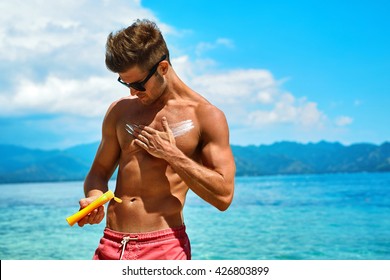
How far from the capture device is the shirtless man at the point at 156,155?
2.62 metres

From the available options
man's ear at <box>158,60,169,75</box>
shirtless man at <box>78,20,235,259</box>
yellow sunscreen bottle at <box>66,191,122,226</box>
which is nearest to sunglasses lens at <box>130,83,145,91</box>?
shirtless man at <box>78,20,235,259</box>

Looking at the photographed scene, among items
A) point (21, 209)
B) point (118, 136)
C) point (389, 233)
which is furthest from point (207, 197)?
point (21, 209)

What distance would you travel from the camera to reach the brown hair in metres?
2.61

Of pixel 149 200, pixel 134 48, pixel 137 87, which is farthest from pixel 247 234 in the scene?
pixel 134 48

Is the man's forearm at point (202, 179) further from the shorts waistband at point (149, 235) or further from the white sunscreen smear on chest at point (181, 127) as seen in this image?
the shorts waistband at point (149, 235)

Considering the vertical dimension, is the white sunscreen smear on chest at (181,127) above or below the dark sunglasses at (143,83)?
below

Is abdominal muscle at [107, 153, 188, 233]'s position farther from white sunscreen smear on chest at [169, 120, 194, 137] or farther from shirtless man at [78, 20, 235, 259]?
white sunscreen smear on chest at [169, 120, 194, 137]

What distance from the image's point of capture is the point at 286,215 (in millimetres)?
26859

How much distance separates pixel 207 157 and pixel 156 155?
0.78 feet

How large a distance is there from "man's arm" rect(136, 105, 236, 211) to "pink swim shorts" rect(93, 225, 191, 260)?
0.86 feet

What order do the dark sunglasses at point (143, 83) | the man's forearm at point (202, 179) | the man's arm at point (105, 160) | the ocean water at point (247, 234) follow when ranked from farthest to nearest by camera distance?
the ocean water at point (247, 234)
the man's arm at point (105, 160)
the dark sunglasses at point (143, 83)
the man's forearm at point (202, 179)

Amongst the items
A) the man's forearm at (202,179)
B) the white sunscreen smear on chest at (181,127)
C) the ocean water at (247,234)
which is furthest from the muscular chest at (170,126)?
the ocean water at (247,234)
